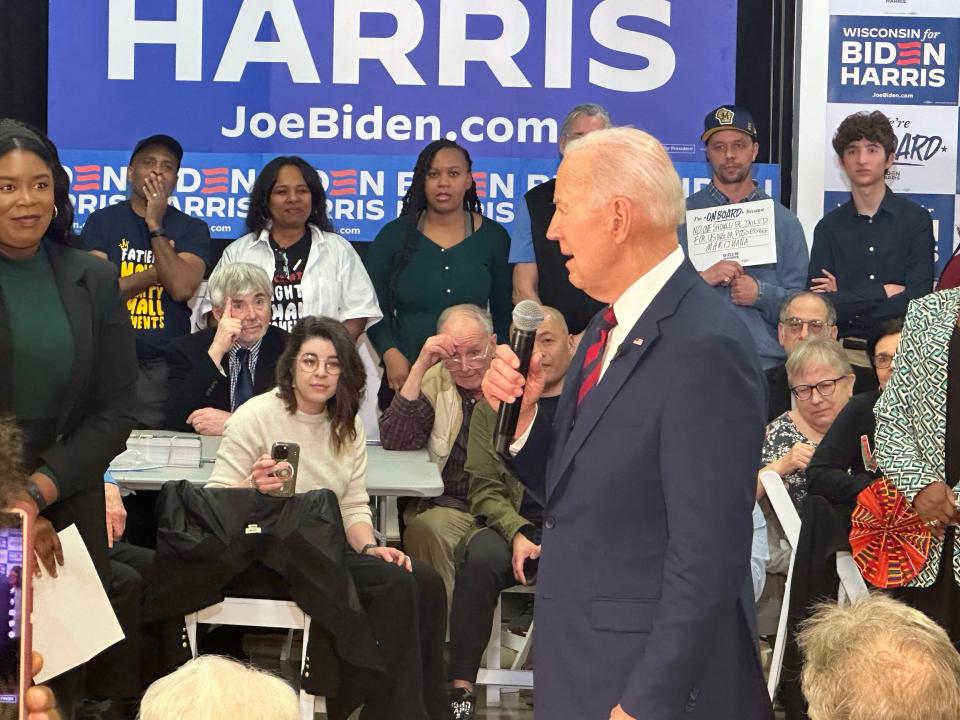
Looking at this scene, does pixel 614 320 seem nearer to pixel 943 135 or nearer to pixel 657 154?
pixel 657 154

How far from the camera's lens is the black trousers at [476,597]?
15.5ft

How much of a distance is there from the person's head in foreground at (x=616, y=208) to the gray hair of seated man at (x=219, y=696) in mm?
798

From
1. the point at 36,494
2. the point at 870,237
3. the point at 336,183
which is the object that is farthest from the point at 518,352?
the point at 336,183

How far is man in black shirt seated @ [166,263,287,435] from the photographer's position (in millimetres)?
5523

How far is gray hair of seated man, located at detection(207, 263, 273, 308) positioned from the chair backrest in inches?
84.1

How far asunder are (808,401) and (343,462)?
5.60 feet

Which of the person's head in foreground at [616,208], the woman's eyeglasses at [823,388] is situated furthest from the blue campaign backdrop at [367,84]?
the person's head in foreground at [616,208]

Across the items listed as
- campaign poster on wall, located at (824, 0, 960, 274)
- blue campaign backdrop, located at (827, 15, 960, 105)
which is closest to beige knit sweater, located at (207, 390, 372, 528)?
campaign poster on wall, located at (824, 0, 960, 274)

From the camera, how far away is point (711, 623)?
213 cm

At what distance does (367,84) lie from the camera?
6930mm

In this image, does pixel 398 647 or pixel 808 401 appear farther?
pixel 808 401

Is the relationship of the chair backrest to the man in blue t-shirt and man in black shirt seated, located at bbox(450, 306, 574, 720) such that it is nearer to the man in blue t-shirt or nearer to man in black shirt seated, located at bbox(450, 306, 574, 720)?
man in black shirt seated, located at bbox(450, 306, 574, 720)

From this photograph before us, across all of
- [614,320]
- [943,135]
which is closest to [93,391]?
[614,320]

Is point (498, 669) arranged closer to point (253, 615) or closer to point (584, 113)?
point (253, 615)
